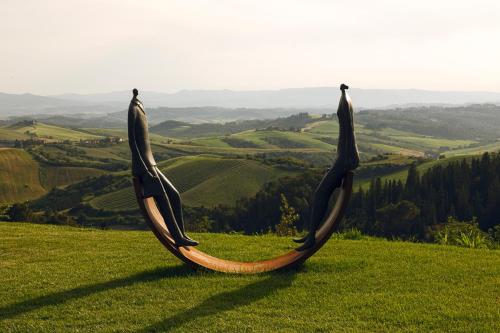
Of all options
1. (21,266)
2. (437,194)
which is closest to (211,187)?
(437,194)

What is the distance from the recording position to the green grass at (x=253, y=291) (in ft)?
33.8

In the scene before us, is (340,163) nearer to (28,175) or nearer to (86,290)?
(86,290)

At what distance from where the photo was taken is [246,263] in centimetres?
1422

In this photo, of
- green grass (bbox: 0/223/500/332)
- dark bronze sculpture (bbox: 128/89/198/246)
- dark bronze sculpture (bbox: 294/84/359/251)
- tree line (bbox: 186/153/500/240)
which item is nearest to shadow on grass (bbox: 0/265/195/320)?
green grass (bbox: 0/223/500/332)

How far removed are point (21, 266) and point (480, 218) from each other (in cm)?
8947

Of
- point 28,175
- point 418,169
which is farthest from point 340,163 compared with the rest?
point 28,175

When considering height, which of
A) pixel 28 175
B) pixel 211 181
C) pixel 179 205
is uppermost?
pixel 179 205

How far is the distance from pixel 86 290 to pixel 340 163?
785 cm

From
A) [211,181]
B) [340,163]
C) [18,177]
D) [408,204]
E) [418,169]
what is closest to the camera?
[340,163]

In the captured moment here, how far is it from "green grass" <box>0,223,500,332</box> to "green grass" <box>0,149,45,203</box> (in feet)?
479

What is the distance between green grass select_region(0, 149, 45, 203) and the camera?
151 m

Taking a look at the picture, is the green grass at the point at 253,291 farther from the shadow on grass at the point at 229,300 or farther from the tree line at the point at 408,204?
the tree line at the point at 408,204

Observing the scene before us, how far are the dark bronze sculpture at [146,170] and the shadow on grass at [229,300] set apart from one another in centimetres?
234

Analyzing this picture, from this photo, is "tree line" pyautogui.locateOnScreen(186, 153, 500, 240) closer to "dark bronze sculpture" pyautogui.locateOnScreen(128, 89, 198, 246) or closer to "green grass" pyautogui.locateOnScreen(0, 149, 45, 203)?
"dark bronze sculpture" pyautogui.locateOnScreen(128, 89, 198, 246)
